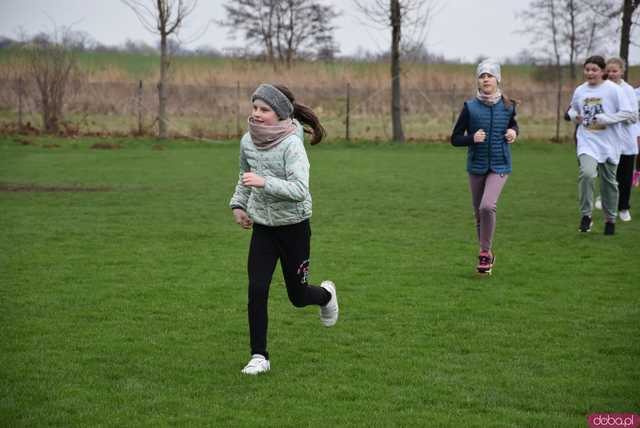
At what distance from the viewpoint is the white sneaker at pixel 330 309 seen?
6637 millimetres

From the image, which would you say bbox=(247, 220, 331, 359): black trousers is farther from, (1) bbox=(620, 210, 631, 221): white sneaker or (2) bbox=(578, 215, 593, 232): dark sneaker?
(1) bbox=(620, 210, 631, 221): white sneaker

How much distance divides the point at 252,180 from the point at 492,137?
4.12 meters

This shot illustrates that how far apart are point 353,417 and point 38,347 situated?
8.29ft

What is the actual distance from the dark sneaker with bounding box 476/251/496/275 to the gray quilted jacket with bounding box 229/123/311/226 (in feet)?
12.2

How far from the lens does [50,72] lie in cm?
3331

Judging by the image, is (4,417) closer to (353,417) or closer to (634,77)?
(353,417)

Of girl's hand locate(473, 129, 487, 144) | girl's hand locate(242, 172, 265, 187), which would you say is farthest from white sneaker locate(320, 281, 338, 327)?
girl's hand locate(473, 129, 487, 144)

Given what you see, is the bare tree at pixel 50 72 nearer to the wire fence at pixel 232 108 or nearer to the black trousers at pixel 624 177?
the wire fence at pixel 232 108

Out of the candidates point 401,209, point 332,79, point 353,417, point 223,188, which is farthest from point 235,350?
point 332,79

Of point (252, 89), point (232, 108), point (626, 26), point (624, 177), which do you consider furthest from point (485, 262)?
point (252, 89)

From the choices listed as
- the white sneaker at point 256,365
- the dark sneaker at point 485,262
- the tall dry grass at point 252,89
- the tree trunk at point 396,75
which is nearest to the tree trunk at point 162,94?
the tall dry grass at point 252,89

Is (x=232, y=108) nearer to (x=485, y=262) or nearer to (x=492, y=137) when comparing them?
(x=485, y=262)

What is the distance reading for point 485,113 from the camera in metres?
9.02

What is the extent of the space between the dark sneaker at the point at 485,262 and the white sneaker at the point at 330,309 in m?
2.91
